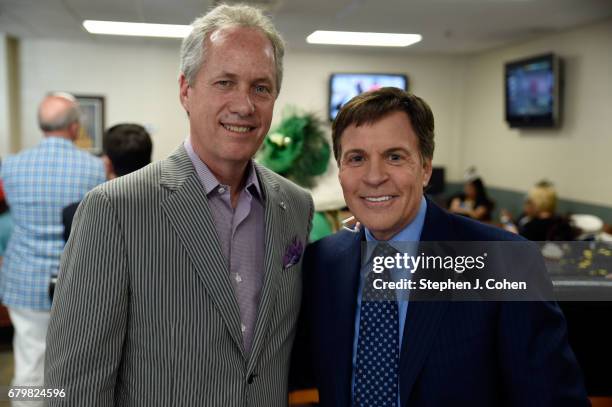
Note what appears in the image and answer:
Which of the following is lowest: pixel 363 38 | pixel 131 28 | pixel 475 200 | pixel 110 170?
pixel 475 200

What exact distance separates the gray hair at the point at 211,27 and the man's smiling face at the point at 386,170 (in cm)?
25

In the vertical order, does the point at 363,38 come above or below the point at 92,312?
above

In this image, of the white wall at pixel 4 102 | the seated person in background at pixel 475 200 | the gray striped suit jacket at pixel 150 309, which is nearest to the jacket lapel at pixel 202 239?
the gray striped suit jacket at pixel 150 309

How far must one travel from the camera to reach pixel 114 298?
38.8 inches

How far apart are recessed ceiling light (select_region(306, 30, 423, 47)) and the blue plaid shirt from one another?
11.6 feet

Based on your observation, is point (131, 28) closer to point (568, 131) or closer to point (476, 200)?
point (476, 200)

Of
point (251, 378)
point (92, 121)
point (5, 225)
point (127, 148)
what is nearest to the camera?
point (251, 378)

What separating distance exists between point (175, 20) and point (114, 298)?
12.4ft

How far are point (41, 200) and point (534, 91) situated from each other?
187 inches

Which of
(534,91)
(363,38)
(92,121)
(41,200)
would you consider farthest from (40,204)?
(92,121)

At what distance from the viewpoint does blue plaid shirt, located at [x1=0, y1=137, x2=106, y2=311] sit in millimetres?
2336

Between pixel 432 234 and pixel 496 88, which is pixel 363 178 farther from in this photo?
pixel 496 88

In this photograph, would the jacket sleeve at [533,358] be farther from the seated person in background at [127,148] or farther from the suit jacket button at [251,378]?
the seated person in background at [127,148]

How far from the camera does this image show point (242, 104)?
3.60 ft
